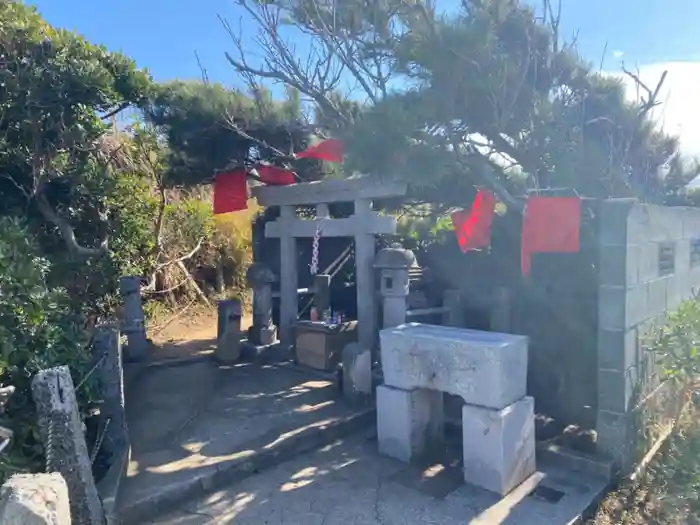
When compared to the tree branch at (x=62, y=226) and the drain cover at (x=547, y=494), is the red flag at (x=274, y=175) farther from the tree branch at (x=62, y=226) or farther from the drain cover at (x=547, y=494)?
the drain cover at (x=547, y=494)

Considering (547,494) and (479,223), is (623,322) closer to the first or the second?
(547,494)

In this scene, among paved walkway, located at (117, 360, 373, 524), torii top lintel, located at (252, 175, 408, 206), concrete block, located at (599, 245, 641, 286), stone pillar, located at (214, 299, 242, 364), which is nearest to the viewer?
paved walkway, located at (117, 360, 373, 524)

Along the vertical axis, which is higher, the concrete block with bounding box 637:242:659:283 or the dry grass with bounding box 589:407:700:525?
the concrete block with bounding box 637:242:659:283

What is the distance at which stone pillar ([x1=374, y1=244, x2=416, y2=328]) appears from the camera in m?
6.86

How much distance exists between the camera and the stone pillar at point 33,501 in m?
2.43

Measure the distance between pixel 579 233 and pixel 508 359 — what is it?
1.99 m

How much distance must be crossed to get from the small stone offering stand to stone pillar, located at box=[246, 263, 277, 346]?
4017mm

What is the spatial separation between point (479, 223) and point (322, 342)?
9.62ft

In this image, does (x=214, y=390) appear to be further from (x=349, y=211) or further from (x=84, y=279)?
(x=349, y=211)

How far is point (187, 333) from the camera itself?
469 inches

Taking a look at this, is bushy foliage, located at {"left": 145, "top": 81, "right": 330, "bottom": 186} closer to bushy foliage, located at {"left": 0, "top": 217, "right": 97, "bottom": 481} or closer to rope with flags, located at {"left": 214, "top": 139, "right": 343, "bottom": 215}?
rope with flags, located at {"left": 214, "top": 139, "right": 343, "bottom": 215}

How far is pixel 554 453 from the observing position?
511 centimetres

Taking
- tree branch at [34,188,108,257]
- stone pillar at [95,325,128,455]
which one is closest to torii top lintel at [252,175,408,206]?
tree branch at [34,188,108,257]

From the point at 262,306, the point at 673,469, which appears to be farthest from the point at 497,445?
the point at 262,306
